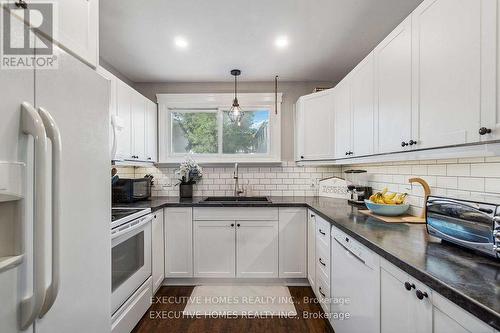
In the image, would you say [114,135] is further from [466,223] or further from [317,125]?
[466,223]

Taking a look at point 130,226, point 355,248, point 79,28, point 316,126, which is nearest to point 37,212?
point 79,28

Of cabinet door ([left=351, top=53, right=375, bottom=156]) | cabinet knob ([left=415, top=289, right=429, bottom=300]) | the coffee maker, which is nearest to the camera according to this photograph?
cabinet knob ([left=415, top=289, right=429, bottom=300])

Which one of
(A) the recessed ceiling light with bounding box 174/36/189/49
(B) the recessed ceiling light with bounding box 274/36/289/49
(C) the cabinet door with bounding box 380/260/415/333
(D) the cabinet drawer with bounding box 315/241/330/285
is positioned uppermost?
(B) the recessed ceiling light with bounding box 274/36/289/49

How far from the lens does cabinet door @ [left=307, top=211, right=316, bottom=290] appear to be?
7.50 ft

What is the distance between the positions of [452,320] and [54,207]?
4.28ft

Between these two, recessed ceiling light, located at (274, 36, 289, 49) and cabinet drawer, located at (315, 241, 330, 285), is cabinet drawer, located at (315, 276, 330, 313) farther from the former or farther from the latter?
recessed ceiling light, located at (274, 36, 289, 49)

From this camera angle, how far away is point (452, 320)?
749mm

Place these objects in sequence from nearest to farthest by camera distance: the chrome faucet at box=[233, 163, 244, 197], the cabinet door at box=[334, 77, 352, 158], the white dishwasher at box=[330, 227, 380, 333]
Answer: the white dishwasher at box=[330, 227, 380, 333]
the cabinet door at box=[334, 77, 352, 158]
the chrome faucet at box=[233, 163, 244, 197]

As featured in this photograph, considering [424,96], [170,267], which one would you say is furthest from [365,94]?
[170,267]

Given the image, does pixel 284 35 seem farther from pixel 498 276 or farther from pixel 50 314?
pixel 50 314

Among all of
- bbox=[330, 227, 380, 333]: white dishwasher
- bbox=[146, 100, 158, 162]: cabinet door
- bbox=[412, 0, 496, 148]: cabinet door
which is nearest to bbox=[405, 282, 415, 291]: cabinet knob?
bbox=[330, 227, 380, 333]: white dishwasher

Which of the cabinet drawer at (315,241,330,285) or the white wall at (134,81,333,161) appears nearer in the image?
the cabinet drawer at (315,241,330,285)

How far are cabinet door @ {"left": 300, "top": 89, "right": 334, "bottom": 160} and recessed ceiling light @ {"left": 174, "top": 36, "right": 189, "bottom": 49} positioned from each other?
1482mm

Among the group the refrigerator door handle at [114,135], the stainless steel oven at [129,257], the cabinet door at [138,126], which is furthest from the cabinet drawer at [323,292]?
the cabinet door at [138,126]
